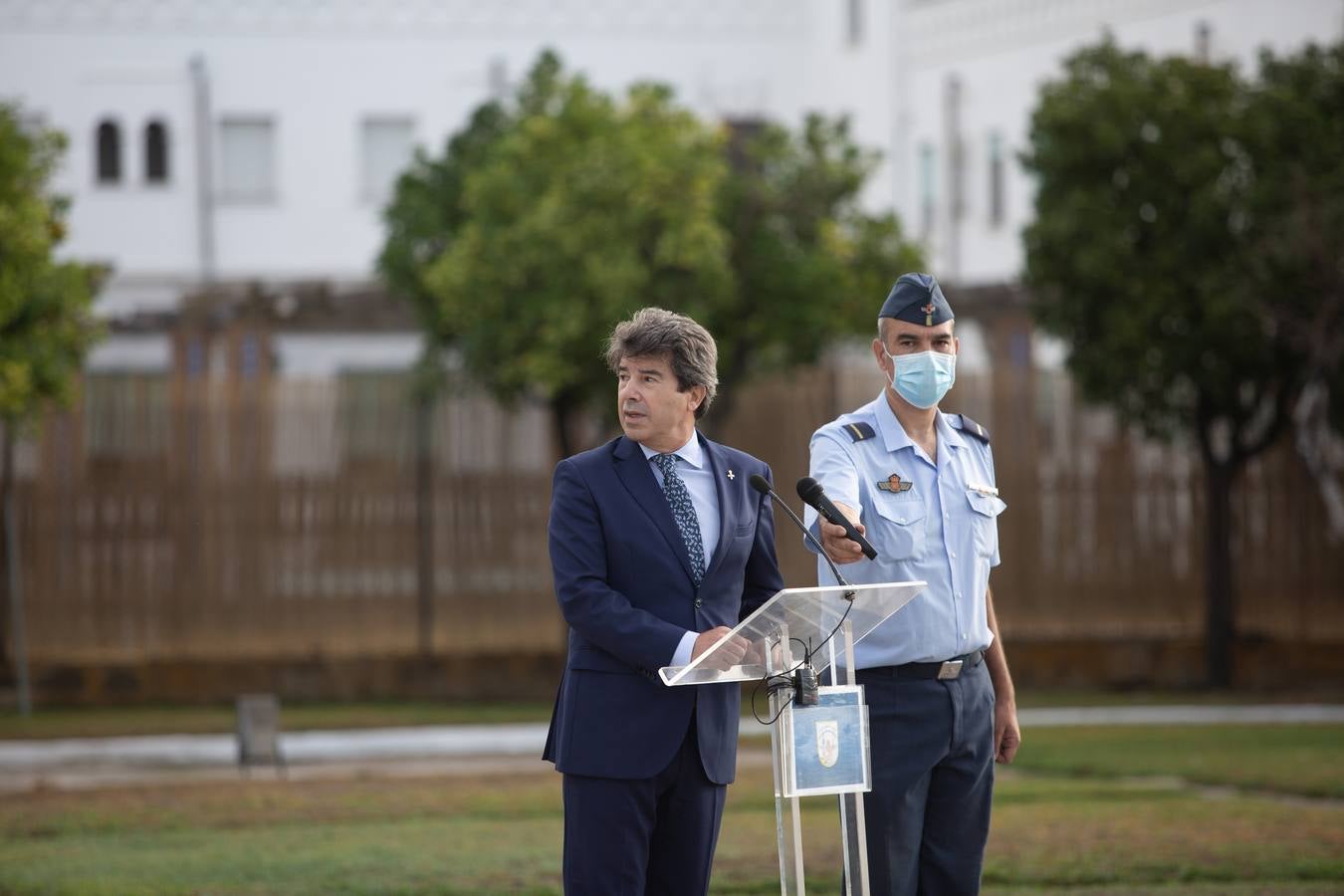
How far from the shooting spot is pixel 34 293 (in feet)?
52.7

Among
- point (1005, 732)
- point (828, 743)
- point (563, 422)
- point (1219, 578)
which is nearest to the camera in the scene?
point (828, 743)

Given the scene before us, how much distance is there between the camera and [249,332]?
2264 cm

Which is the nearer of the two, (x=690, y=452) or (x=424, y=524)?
(x=690, y=452)

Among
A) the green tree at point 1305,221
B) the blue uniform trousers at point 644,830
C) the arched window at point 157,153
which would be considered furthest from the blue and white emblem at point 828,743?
the arched window at point 157,153

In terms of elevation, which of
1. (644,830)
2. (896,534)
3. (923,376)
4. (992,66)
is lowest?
(644,830)

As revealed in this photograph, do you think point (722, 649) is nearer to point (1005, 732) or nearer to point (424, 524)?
point (1005, 732)

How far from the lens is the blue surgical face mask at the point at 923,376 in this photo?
5723 millimetres

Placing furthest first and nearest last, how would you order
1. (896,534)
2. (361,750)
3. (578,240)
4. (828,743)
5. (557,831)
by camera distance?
1. (578,240)
2. (361,750)
3. (557,831)
4. (896,534)
5. (828,743)

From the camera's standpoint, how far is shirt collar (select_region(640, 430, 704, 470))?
5.53 m

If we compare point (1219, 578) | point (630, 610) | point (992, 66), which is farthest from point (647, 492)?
point (992, 66)

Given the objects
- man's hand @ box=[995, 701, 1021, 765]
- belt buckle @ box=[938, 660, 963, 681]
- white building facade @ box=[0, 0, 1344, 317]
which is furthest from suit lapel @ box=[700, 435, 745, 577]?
white building facade @ box=[0, 0, 1344, 317]

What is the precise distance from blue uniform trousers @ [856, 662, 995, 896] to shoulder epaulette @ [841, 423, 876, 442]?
0.67m

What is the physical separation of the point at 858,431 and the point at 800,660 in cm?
85

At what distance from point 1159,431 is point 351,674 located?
792 cm
